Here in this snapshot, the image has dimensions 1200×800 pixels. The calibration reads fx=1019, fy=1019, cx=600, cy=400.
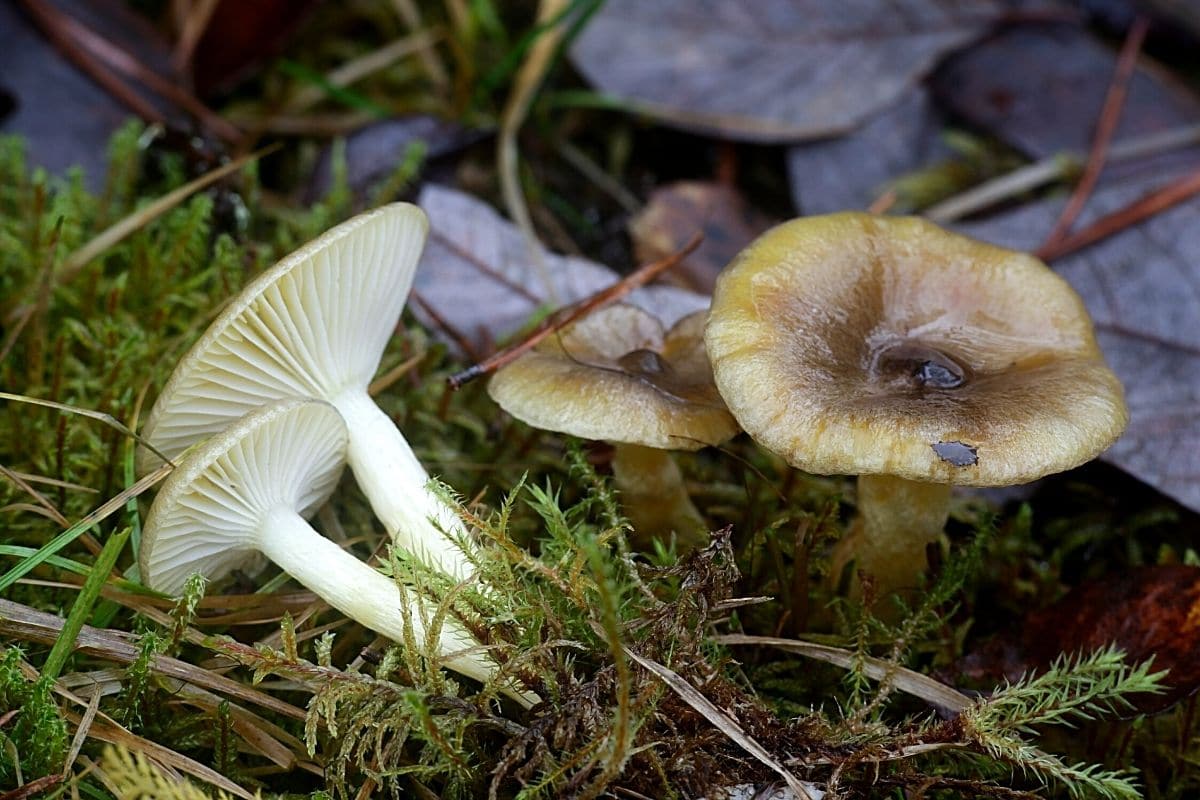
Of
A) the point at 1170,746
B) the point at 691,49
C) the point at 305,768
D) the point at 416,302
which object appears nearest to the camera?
the point at 305,768

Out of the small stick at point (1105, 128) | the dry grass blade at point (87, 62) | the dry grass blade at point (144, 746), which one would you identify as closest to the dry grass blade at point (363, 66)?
the dry grass blade at point (87, 62)

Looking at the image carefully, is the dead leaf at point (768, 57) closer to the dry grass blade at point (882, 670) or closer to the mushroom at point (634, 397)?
the mushroom at point (634, 397)

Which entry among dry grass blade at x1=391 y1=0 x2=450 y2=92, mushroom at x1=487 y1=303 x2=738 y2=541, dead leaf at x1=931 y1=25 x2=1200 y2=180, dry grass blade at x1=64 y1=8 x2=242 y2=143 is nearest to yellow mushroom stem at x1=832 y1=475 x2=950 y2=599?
mushroom at x1=487 y1=303 x2=738 y2=541

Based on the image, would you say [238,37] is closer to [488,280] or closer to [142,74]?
[142,74]

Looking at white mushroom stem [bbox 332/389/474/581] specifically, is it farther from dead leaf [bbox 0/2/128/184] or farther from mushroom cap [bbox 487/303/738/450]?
dead leaf [bbox 0/2/128/184]

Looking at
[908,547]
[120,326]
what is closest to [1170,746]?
[908,547]

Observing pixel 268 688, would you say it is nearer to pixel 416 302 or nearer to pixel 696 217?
pixel 416 302
